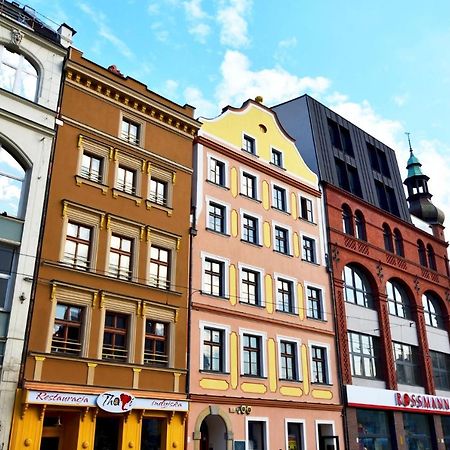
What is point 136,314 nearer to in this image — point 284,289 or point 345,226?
point 284,289

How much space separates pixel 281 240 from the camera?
2972 cm

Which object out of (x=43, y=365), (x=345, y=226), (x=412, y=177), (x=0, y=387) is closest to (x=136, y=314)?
(x=43, y=365)

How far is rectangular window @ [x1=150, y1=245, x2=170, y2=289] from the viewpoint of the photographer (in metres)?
22.8

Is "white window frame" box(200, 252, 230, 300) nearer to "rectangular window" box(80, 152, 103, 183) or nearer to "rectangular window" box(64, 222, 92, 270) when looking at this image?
"rectangular window" box(64, 222, 92, 270)

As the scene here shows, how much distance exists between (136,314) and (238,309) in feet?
19.0

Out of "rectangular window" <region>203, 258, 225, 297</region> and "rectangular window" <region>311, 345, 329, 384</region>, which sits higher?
"rectangular window" <region>203, 258, 225, 297</region>

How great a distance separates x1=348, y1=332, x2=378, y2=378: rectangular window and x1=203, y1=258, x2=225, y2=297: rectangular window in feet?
32.7

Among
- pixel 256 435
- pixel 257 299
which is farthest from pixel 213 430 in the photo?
pixel 257 299

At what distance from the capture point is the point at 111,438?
19.7m

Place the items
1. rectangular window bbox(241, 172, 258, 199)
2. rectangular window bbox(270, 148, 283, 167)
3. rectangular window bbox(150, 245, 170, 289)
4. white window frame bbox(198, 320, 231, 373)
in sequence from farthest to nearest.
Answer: rectangular window bbox(270, 148, 283, 167) → rectangular window bbox(241, 172, 258, 199) → white window frame bbox(198, 320, 231, 373) → rectangular window bbox(150, 245, 170, 289)

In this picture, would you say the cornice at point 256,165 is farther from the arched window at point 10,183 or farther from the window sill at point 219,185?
the arched window at point 10,183

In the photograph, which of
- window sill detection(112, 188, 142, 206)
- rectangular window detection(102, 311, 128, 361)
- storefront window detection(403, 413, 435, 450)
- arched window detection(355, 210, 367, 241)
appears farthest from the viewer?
arched window detection(355, 210, 367, 241)

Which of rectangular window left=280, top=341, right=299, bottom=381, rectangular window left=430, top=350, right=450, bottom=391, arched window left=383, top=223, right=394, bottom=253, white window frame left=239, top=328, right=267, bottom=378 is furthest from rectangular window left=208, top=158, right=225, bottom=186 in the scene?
rectangular window left=430, top=350, right=450, bottom=391

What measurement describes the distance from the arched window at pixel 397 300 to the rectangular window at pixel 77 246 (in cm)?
2232
